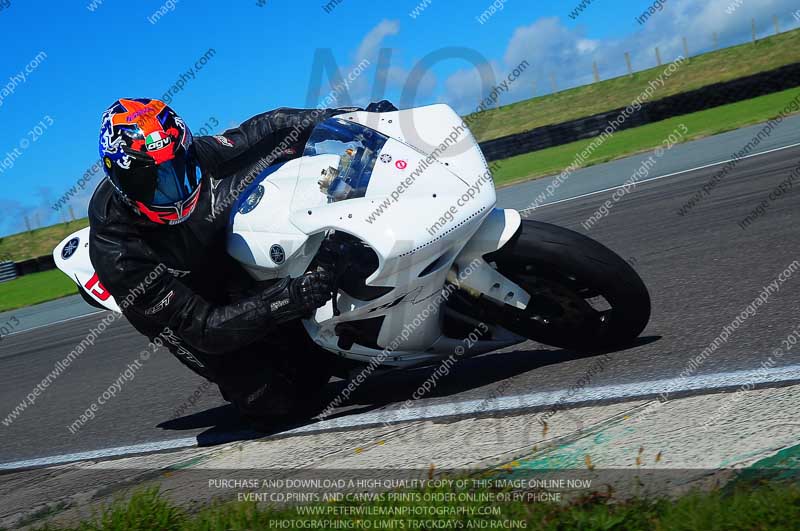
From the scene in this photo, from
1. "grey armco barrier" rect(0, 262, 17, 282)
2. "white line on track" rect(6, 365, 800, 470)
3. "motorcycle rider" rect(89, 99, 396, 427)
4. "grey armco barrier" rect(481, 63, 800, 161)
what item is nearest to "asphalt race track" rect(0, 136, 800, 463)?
"white line on track" rect(6, 365, 800, 470)

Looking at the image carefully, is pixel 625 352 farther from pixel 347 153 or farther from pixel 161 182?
pixel 161 182

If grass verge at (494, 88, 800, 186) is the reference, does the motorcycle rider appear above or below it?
above

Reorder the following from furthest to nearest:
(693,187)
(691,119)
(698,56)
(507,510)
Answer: (698,56) < (691,119) < (693,187) < (507,510)

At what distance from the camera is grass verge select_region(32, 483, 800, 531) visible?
2098 millimetres

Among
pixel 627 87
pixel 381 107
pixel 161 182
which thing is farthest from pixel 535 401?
pixel 627 87

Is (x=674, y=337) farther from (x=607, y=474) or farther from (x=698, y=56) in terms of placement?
(x=698, y=56)

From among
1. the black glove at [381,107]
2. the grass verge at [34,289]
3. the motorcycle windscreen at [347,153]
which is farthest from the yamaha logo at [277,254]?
the grass verge at [34,289]

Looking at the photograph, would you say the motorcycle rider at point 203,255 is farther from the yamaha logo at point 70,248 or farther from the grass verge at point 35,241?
the grass verge at point 35,241

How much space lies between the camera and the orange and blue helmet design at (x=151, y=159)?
139 inches

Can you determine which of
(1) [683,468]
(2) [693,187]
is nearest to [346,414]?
(1) [683,468]

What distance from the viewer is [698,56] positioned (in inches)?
1256

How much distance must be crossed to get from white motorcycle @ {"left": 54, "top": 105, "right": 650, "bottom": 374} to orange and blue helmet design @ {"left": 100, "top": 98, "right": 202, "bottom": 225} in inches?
13.4

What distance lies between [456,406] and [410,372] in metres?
0.96

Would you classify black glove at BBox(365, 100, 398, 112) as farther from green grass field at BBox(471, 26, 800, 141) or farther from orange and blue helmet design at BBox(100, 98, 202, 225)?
green grass field at BBox(471, 26, 800, 141)
